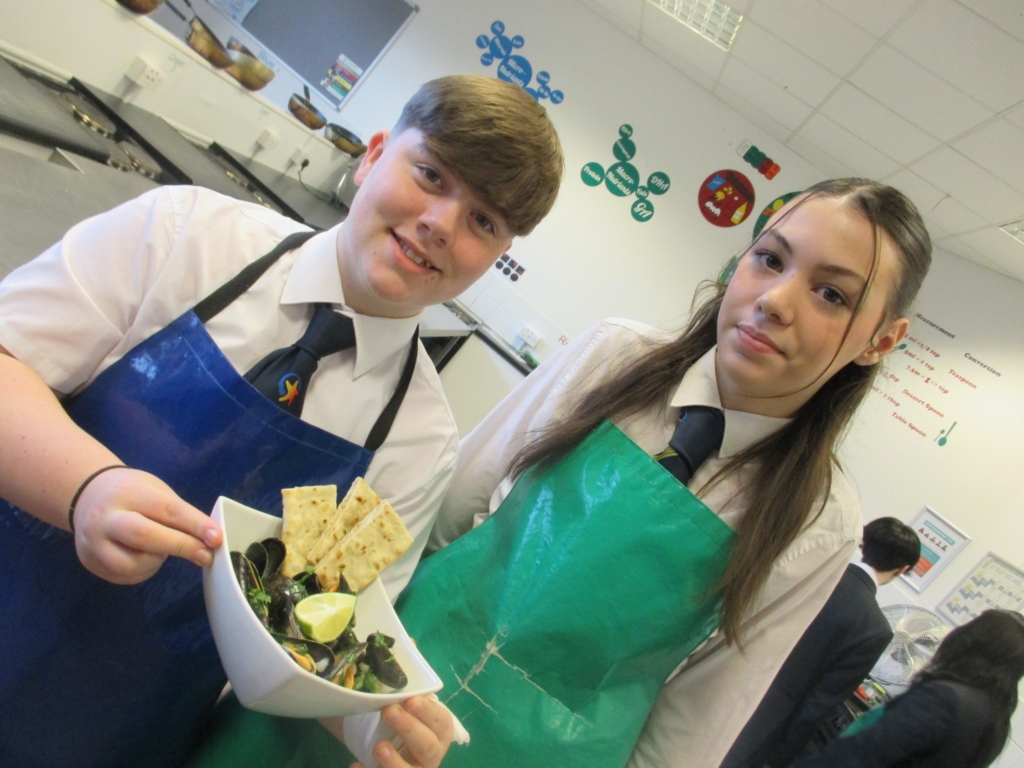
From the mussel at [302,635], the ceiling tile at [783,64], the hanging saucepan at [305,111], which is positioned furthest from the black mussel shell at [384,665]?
the hanging saucepan at [305,111]

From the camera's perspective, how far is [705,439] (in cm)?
101

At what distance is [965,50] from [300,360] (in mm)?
2833

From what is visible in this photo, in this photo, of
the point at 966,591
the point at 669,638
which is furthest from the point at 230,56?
the point at 966,591

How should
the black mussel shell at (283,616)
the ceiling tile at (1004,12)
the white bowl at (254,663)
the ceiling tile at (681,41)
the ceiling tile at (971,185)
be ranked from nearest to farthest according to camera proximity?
the white bowl at (254,663)
the black mussel shell at (283,616)
the ceiling tile at (1004,12)
the ceiling tile at (971,185)
the ceiling tile at (681,41)

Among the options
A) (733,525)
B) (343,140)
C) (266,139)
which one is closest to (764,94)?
(343,140)

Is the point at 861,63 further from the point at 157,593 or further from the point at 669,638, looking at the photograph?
the point at 157,593

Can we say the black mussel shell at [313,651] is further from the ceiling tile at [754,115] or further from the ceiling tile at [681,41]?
the ceiling tile at [754,115]

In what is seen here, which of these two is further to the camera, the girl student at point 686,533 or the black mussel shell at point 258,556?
the girl student at point 686,533

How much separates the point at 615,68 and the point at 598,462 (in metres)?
3.72

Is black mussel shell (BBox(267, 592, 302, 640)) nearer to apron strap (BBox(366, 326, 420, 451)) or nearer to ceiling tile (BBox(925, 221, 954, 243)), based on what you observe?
apron strap (BBox(366, 326, 420, 451))

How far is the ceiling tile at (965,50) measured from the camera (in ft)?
6.89

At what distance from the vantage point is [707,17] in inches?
121

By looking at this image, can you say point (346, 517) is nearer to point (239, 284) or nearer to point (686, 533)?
point (239, 284)

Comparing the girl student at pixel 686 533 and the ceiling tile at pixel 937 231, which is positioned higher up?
the ceiling tile at pixel 937 231
